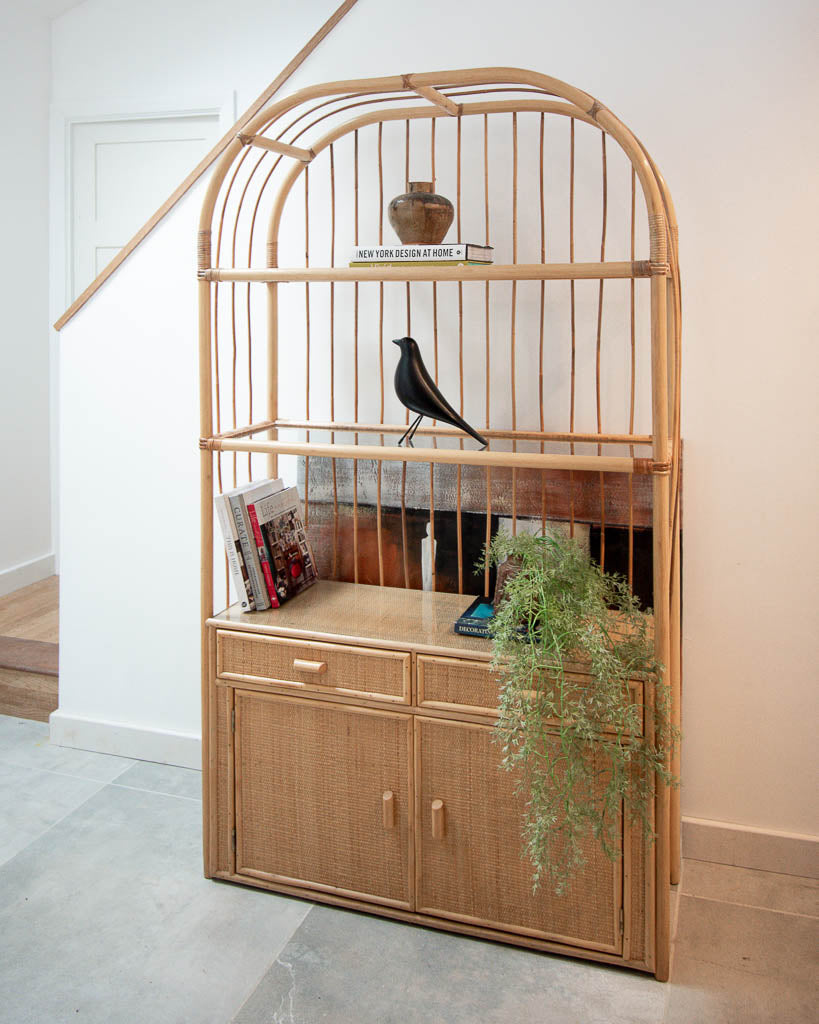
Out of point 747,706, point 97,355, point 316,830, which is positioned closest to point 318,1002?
point 316,830

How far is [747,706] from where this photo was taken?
211 centimetres

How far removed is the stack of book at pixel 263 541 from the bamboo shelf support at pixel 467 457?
12 cm

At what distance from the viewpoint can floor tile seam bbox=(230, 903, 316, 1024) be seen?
1688 mm

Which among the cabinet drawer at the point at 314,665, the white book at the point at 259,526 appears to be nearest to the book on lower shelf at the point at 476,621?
the cabinet drawer at the point at 314,665

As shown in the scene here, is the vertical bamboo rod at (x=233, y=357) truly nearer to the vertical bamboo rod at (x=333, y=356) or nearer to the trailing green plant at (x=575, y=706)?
the vertical bamboo rod at (x=333, y=356)

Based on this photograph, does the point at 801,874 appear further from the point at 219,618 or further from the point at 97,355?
the point at 97,355

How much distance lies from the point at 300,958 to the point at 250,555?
33.2 inches

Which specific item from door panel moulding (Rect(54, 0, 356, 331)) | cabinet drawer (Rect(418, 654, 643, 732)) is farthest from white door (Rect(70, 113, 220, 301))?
cabinet drawer (Rect(418, 654, 643, 732))

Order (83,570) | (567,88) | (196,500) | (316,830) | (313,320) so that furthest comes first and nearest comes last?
(83,570) < (196,500) < (313,320) < (316,830) < (567,88)

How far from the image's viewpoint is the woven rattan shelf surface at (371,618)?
188cm

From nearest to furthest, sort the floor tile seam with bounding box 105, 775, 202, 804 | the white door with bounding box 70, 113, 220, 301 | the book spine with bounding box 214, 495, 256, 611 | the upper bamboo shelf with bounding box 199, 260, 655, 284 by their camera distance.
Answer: the upper bamboo shelf with bounding box 199, 260, 655, 284 → the book spine with bounding box 214, 495, 256, 611 → the floor tile seam with bounding box 105, 775, 202, 804 → the white door with bounding box 70, 113, 220, 301

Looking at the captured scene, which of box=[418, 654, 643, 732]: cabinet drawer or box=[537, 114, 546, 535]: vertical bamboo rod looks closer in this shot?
box=[418, 654, 643, 732]: cabinet drawer

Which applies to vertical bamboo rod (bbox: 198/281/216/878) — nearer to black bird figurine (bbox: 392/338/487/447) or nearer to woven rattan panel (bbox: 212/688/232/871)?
woven rattan panel (bbox: 212/688/232/871)

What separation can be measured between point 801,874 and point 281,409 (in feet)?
5.65
